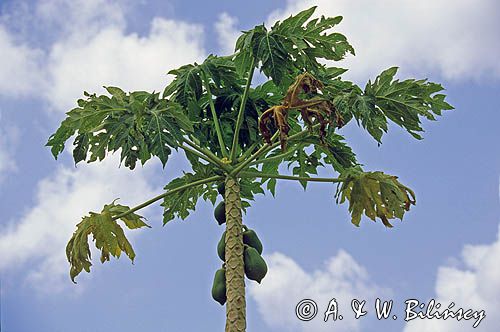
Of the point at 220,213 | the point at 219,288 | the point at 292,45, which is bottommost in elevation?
the point at 219,288

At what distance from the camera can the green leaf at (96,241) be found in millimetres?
5840

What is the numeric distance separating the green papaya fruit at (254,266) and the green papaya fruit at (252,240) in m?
0.21

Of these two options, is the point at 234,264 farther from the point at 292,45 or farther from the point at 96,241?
the point at 292,45

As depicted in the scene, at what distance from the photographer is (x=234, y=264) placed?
5578 millimetres

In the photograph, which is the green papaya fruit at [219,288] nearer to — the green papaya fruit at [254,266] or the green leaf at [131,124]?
the green papaya fruit at [254,266]

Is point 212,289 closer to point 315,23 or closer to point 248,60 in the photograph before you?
point 248,60

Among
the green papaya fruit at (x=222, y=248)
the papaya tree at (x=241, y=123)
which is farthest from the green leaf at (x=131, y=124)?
the green papaya fruit at (x=222, y=248)

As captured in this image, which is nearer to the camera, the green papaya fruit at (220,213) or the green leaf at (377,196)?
the green leaf at (377,196)

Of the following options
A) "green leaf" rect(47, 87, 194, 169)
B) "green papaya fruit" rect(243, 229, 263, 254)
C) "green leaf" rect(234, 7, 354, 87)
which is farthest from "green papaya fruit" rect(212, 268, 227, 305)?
"green leaf" rect(234, 7, 354, 87)

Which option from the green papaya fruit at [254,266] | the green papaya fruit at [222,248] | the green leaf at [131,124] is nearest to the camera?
the green leaf at [131,124]

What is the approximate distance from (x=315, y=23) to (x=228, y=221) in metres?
1.61

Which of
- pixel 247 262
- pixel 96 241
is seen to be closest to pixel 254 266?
pixel 247 262

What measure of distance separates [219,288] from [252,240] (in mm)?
469

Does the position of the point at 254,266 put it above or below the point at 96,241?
below
